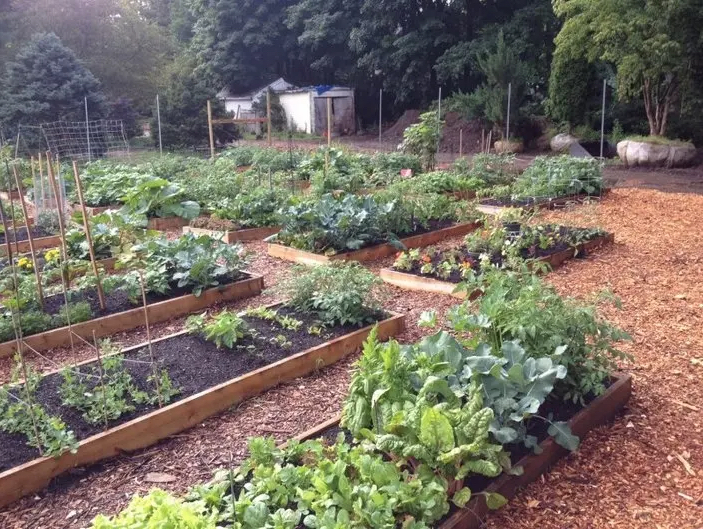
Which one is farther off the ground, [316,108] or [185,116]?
[316,108]

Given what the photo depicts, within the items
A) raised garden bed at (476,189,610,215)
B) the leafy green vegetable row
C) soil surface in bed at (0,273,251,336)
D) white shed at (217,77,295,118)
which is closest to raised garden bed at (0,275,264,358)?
soil surface in bed at (0,273,251,336)

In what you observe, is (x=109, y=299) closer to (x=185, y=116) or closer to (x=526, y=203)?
(x=526, y=203)

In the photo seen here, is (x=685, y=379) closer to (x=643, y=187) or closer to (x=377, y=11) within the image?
(x=643, y=187)

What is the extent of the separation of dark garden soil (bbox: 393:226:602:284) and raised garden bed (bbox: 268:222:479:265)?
2.18 feet

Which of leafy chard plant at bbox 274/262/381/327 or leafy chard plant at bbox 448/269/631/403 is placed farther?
leafy chard plant at bbox 274/262/381/327

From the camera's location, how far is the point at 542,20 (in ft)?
77.7

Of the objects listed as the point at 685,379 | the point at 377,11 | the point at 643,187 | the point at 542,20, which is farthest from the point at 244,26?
the point at 685,379

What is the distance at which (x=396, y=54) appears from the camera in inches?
1051

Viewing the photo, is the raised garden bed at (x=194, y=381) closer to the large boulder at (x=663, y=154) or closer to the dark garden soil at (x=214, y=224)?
the dark garden soil at (x=214, y=224)

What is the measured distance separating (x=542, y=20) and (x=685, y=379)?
22826 millimetres

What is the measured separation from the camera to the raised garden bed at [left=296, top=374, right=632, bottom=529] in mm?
2496

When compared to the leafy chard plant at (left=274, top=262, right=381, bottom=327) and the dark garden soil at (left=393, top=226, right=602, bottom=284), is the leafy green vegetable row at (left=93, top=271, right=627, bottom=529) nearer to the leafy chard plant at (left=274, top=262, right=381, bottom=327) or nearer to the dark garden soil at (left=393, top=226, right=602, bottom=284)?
the leafy chard plant at (left=274, top=262, right=381, bottom=327)

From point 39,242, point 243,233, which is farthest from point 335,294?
point 39,242

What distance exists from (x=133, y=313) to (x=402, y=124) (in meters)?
23.9
